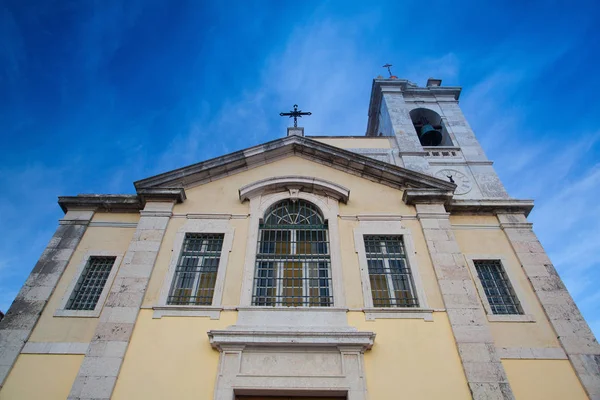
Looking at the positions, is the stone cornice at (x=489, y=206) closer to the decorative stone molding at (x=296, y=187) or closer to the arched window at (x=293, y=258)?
the decorative stone molding at (x=296, y=187)

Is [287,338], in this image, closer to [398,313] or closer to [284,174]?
[398,313]

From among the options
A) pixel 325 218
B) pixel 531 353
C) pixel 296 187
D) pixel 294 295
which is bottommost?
pixel 531 353

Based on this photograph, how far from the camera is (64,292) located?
29.0ft

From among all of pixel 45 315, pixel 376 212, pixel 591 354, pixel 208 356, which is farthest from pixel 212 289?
pixel 591 354

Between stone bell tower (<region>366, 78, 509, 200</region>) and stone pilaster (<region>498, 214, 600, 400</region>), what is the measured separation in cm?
264

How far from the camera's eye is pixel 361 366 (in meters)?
7.34

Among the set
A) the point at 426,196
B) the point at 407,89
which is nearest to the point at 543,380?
the point at 426,196

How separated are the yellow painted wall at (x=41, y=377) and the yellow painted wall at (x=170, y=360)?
112cm

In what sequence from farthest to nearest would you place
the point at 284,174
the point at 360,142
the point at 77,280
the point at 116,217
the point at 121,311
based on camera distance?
the point at 360,142, the point at 284,174, the point at 116,217, the point at 77,280, the point at 121,311

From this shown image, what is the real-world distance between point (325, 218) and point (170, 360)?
486 cm

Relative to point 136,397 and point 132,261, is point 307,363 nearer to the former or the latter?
point 136,397

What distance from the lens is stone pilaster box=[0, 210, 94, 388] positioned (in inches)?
308

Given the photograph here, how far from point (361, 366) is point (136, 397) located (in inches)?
165

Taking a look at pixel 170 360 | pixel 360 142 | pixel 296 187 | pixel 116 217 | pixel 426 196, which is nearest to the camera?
pixel 170 360
